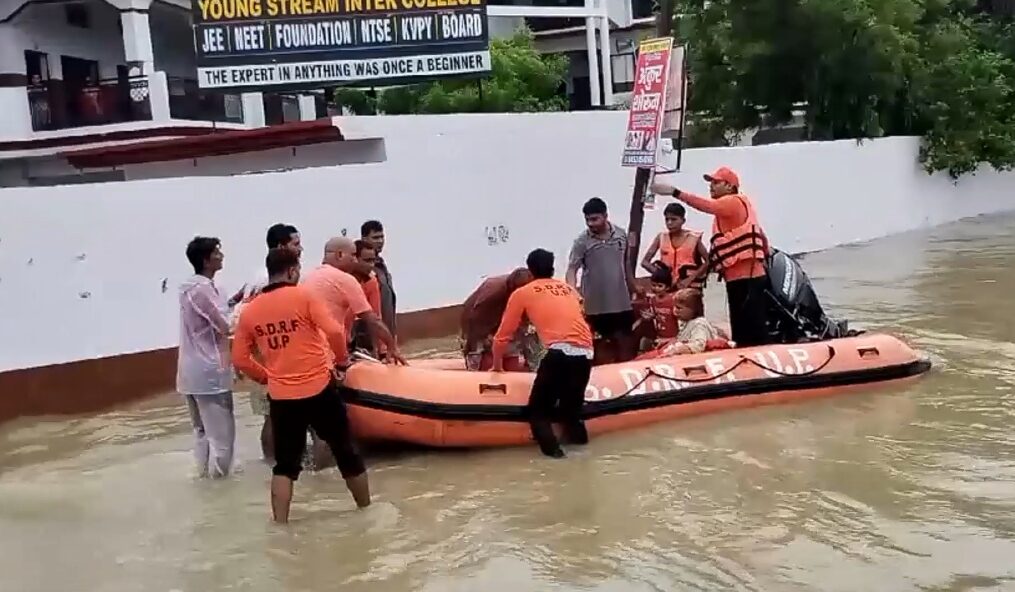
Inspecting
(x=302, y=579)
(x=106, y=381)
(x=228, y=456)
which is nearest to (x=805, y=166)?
(x=106, y=381)

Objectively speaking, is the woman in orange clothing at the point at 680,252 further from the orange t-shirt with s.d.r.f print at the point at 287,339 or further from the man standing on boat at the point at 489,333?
the orange t-shirt with s.d.r.f print at the point at 287,339

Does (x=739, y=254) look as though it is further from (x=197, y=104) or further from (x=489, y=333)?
(x=197, y=104)

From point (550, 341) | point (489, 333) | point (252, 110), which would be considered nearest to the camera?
point (550, 341)

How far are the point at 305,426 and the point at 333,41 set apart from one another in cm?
1007

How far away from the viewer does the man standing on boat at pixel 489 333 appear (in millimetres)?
8484

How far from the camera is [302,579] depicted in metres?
5.94

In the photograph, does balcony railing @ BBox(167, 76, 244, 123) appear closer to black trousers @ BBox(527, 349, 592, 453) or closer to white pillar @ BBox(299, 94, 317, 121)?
white pillar @ BBox(299, 94, 317, 121)

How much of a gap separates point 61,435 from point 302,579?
453 cm

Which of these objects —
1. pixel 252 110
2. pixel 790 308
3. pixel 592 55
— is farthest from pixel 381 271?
pixel 592 55

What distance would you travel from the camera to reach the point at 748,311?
9.28 metres

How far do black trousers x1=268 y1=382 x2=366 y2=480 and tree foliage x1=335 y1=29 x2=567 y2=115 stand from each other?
16.2 meters

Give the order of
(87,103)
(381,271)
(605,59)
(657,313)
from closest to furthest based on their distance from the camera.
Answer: (381,271), (657,313), (87,103), (605,59)

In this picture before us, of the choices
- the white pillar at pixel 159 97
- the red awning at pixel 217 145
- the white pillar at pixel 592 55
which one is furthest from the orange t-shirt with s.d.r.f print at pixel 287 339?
the white pillar at pixel 592 55

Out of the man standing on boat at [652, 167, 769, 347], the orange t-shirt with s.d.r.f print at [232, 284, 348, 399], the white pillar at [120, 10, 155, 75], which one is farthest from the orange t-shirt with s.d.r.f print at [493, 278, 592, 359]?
the white pillar at [120, 10, 155, 75]
